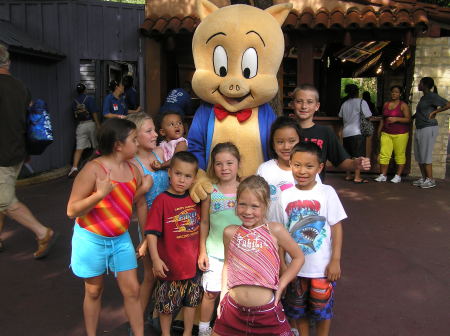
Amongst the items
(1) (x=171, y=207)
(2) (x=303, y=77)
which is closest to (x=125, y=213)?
(1) (x=171, y=207)

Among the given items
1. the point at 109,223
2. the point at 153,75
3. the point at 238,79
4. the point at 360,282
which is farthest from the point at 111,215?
the point at 153,75

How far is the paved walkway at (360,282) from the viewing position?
3.15 metres

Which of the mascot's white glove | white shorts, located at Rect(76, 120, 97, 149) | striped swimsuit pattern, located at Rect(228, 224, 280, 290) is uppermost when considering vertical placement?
white shorts, located at Rect(76, 120, 97, 149)

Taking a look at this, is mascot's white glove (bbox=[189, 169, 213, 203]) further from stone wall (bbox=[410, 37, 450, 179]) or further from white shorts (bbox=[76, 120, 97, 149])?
stone wall (bbox=[410, 37, 450, 179])

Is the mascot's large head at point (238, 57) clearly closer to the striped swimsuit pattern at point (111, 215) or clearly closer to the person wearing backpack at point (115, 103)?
the striped swimsuit pattern at point (111, 215)

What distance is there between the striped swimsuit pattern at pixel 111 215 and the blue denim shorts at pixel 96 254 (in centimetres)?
4

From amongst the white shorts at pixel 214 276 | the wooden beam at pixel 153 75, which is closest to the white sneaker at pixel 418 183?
the wooden beam at pixel 153 75

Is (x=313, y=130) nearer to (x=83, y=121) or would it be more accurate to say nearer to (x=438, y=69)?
(x=438, y=69)

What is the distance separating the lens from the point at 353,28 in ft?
26.0

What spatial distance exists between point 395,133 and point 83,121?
5.96 metres

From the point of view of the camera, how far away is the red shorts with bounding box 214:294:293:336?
2225 mm

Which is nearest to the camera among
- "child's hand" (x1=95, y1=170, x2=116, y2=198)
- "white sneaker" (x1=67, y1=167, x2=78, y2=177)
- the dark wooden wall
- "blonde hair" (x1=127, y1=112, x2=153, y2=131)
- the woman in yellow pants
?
"child's hand" (x1=95, y1=170, x2=116, y2=198)

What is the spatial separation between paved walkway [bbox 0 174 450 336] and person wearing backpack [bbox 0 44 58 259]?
0.50 metres

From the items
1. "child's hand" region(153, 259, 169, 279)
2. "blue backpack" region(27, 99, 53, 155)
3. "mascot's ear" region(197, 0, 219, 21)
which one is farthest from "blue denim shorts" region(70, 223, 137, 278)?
"blue backpack" region(27, 99, 53, 155)
